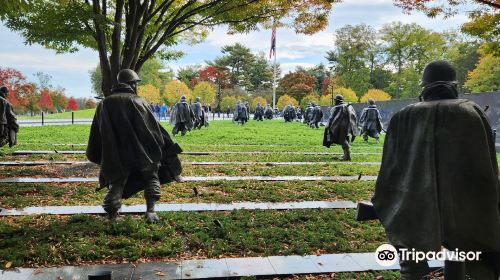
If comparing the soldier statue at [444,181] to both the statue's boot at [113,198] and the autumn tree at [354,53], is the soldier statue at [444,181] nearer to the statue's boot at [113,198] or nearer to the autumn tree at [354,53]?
the statue's boot at [113,198]

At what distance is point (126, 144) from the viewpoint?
513 cm

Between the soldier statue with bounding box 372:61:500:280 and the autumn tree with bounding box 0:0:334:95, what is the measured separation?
6188mm

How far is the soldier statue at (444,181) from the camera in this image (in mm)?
2680

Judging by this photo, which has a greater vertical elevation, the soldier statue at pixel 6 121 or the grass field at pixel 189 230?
the soldier statue at pixel 6 121

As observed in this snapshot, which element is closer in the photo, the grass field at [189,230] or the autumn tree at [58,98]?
the grass field at [189,230]

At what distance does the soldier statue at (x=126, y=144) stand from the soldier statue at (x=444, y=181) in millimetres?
3147

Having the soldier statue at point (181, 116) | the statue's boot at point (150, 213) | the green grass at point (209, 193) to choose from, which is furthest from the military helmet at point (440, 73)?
the soldier statue at point (181, 116)

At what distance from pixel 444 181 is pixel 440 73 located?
2.59 ft

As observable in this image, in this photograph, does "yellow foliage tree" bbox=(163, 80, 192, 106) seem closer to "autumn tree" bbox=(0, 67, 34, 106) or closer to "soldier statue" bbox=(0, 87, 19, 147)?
"autumn tree" bbox=(0, 67, 34, 106)

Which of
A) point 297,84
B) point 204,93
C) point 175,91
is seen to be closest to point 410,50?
point 297,84

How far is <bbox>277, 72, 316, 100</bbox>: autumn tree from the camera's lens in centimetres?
6511

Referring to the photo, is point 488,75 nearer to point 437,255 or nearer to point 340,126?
point 340,126

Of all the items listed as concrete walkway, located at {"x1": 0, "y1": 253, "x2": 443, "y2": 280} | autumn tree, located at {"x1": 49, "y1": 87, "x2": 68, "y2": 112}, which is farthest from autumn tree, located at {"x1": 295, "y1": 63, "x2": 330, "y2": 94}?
concrete walkway, located at {"x1": 0, "y1": 253, "x2": 443, "y2": 280}

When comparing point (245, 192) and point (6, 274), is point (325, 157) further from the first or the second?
point (6, 274)
